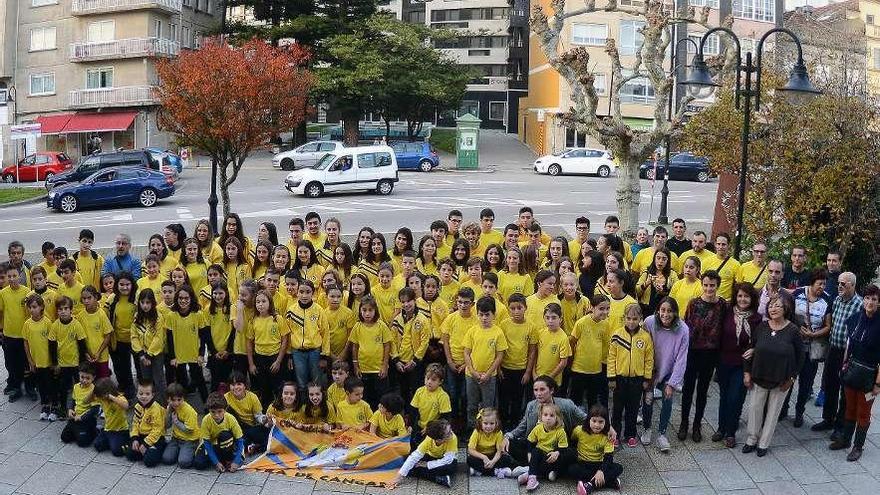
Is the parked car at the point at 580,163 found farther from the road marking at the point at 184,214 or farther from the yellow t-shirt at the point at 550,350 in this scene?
the yellow t-shirt at the point at 550,350

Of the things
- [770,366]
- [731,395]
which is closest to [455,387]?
[731,395]

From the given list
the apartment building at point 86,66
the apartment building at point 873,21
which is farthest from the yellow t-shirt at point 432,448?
the apartment building at point 873,21

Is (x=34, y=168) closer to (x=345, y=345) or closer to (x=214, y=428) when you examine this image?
(x=345, y=345)

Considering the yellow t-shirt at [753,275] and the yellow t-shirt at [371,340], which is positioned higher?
the yellow t-shirt at [753,275]

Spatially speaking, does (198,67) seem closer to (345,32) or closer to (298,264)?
(298,264)

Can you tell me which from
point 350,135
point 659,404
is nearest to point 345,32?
point 350,135

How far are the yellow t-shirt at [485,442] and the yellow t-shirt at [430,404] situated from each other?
479mm

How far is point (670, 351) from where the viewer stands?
966 centimetres

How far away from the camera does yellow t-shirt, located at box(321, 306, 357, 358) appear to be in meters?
10.4

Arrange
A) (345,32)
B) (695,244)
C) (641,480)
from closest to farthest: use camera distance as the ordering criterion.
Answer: (641,480)
(695,244)
(345,32)

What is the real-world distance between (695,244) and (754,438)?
3.00 m

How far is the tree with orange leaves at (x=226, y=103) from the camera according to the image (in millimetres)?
20203

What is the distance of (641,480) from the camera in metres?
9.06

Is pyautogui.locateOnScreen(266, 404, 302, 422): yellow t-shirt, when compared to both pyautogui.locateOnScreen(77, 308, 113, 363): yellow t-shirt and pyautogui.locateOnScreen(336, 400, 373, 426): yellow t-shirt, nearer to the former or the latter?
pyautogui.locateOnScreen(336, 400, 373, 426): yellow t-shirt
